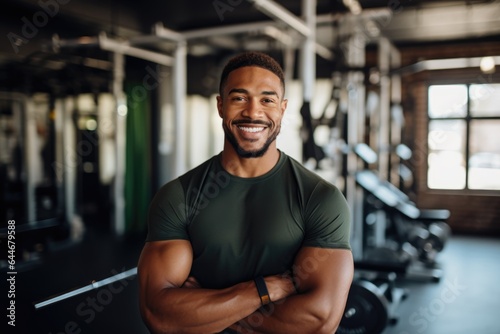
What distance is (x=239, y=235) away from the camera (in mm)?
1080

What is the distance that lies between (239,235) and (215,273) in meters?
0.11

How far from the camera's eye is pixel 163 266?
3.51 feet

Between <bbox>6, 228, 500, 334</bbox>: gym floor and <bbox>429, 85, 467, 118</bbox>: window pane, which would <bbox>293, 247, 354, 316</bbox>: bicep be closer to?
<bbox>6, 228, 500, 334</bbox>: gym floor

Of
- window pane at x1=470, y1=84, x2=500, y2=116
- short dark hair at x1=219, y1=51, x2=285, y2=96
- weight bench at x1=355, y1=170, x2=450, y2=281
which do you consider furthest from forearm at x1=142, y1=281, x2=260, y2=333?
window pane at x1=470, y1=84, x2=500, y2=116

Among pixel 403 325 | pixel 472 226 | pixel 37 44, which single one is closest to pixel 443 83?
pixel 472 226

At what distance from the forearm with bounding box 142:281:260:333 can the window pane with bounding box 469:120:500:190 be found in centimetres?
493

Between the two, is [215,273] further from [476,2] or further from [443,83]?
[443,83]

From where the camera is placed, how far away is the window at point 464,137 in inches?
207

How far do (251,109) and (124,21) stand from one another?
3.93m

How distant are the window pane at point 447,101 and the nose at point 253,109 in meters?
4.83

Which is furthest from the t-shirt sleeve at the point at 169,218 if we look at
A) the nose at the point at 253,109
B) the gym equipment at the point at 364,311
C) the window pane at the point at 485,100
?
the window pane at the point at 485,100

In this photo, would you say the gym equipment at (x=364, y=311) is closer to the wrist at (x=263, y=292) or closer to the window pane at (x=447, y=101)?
the wrist at (x=263, y=292)

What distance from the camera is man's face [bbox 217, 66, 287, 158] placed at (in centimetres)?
109

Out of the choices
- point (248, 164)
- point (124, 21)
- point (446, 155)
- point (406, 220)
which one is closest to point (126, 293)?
point (248, 164)
